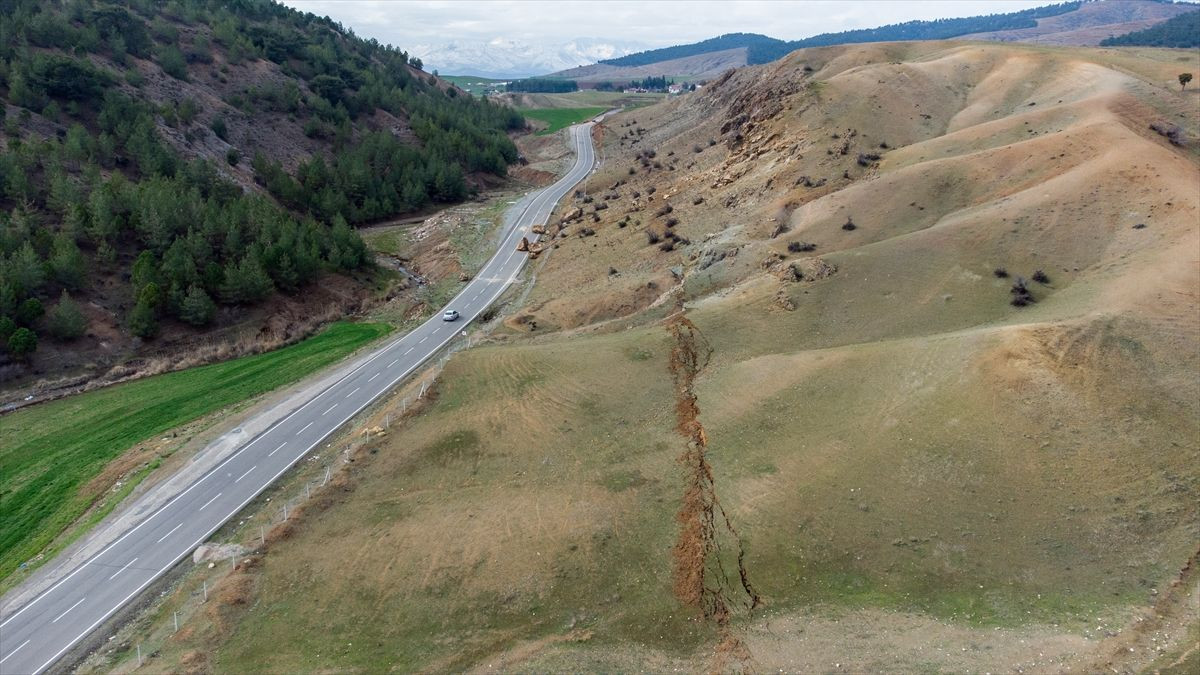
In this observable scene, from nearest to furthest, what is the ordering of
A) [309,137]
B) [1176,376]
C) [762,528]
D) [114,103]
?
[762,528] → [1176,376] → [114,103] → [309,137]

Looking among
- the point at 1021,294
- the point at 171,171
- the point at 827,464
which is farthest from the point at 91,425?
the point at 1021,294

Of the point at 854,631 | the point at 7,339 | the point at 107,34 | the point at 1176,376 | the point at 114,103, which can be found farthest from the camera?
the point at 107,34

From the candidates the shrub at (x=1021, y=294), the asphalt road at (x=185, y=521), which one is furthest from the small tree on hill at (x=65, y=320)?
the shrub at (x=1021, y=294)

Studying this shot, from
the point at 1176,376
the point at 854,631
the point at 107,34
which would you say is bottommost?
the point at 854,631

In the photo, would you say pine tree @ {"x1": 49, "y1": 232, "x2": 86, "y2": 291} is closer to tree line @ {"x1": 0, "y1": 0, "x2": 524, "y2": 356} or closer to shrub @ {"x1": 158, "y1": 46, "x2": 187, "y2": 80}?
tree line @ {"x1": 0, "y1": 0, "x2": 524, "y2": 356}

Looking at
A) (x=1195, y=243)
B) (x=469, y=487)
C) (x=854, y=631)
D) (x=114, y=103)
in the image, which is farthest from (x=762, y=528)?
(x=114, y=103)

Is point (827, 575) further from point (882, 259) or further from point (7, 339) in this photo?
point (7, 339)

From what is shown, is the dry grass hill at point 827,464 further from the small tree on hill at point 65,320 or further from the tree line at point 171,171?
the small tree on hill at point 65,320

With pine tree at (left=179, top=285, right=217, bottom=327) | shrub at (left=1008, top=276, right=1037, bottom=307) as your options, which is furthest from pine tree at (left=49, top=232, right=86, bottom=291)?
shrub at (left=1008, top=276, right=1037, bottom=307)

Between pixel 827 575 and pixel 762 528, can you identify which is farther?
pixel 762 528
